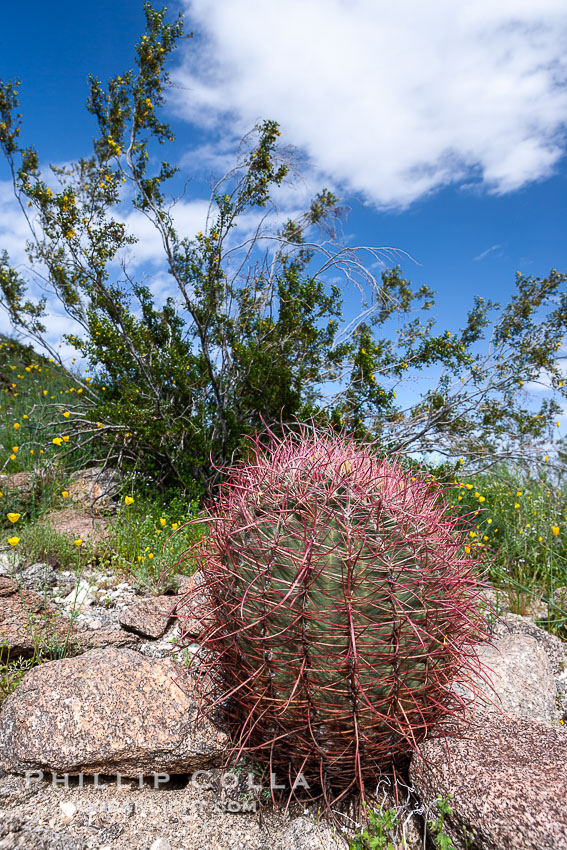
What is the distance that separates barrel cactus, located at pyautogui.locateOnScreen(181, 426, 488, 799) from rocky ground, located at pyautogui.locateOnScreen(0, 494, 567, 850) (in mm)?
224

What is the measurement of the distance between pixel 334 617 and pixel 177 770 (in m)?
1.27

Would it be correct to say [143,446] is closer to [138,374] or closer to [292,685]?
[138,374]

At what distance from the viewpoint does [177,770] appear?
266 centimetres

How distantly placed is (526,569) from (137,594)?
11.1ft

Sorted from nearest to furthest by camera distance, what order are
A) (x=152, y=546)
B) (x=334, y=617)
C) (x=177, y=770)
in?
(x=334, y=617)
(x=177, y=770)
(x=152, y=546)

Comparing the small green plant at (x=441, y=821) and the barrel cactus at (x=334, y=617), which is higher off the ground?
the barrel cactus at (x=334, y=617)

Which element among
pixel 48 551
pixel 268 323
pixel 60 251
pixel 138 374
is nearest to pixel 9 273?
pixel 60 251

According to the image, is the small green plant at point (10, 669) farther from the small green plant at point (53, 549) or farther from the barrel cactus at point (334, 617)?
the barrel cactus at point (334, 617)

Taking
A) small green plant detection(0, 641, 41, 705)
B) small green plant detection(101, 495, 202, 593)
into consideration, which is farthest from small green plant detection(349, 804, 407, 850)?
small green plant detection(101, 495, 202, 593)

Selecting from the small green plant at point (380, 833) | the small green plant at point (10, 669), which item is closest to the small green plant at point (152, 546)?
the small green plant at point (10, 669)

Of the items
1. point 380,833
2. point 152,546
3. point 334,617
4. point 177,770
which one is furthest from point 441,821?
point 152,546

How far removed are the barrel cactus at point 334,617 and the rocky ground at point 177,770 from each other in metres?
0.22

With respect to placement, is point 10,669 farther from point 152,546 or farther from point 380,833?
point 380,833

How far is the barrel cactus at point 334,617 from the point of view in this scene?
7.00 feet
